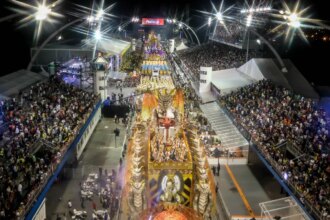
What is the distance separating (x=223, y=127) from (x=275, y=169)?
9450 millimetres

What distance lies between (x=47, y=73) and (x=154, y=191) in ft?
97.3

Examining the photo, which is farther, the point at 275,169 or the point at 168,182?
the point at 275,169

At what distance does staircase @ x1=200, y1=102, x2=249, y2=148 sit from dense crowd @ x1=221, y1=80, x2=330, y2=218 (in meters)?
0.98

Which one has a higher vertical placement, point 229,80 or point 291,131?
point 229,80

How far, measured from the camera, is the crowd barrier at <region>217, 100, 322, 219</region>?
55.0 ft

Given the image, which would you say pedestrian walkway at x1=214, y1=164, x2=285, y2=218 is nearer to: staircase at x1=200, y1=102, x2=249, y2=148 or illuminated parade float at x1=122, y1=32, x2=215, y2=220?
staircase at x1=200, y1=102, x2=249, y2=148

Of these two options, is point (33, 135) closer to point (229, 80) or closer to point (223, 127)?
point (223, 127)

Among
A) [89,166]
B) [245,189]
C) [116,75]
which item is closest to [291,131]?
[245,189]

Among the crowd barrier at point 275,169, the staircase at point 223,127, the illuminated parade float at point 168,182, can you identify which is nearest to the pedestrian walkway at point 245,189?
the crowd barrier at point 275,169

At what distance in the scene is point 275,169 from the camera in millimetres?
21000

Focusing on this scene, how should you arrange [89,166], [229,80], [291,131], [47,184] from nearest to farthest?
1. [47,184]
2. [291,131]
3. [89,166]
4. [229,80]

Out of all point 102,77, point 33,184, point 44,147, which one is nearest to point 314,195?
point 33,184

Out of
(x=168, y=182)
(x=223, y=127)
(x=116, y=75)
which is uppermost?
(x=116, y=75)

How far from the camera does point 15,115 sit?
23438mm
